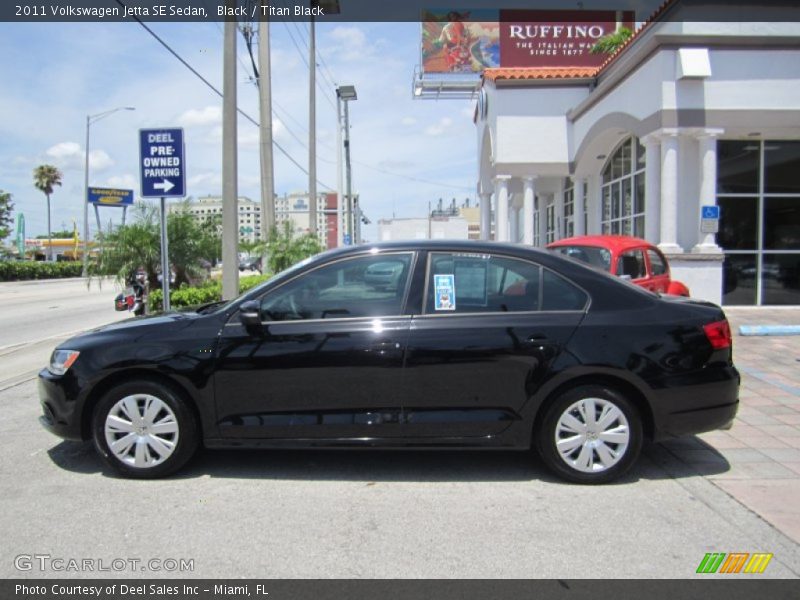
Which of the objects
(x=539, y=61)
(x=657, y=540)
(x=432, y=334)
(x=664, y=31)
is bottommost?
(x=657, y=540)

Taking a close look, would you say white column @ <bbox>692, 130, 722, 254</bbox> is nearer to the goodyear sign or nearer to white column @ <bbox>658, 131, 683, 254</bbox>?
white column @ <bbox>658, 131, 683, 254</bbox>

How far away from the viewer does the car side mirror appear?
411cm

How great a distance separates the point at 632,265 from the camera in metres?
8.95

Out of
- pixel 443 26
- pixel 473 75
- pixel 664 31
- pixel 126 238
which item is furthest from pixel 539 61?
pixel 126 238

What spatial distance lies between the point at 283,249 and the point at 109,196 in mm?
41556

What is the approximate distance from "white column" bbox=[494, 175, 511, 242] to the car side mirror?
1548 centimetres

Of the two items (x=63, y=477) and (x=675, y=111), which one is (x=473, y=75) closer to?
(x=675, y=111)

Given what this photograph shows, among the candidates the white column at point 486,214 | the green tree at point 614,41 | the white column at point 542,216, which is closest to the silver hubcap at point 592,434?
the green tree at point 614,41

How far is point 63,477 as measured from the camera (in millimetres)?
4340

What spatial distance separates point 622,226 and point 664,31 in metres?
5.39

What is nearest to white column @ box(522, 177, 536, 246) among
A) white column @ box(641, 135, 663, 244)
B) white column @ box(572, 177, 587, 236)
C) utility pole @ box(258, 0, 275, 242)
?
white column @ box(572, 177, 587, 236)

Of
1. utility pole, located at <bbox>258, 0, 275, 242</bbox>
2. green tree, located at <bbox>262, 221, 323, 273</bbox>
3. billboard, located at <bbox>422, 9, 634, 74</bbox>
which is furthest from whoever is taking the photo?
billboard, located at <bbox>422, 9, 634, 74</bbox>

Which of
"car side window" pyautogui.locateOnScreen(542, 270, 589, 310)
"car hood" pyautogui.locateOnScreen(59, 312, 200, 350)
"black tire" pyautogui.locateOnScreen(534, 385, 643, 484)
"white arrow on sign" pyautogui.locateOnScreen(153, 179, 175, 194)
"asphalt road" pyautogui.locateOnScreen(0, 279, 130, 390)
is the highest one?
"white arrow on sign" pyautogui.locateOnScreen(153, 179, 175, 194)

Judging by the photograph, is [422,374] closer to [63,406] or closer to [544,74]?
[63,406]
